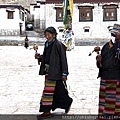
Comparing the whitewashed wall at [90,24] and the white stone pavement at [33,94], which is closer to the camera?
the white stone pavement at [33,94]

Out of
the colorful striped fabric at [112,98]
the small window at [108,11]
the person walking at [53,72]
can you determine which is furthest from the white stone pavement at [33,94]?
the small window at [108,11]

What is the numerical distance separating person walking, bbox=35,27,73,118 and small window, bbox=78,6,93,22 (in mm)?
33539

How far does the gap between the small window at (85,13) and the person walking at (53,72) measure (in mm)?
33539

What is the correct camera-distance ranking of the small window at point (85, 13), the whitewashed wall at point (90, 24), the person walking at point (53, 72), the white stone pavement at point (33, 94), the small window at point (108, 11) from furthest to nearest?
the small window at point (85, 13) → the small window at point (108, 11) → the whitewashed wall at point (90, 24) → the white stone pavement at point (33, 94) → the person walking at point (53, 72)

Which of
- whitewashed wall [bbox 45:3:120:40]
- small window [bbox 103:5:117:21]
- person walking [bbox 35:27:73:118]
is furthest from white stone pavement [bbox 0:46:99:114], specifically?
small window [bbox 103:5:117:21]

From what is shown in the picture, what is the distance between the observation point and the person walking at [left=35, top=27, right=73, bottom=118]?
520cm

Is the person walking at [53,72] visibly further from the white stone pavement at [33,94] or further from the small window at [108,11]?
the small window at [108,11]

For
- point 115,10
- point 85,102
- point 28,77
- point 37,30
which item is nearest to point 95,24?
point 115,10

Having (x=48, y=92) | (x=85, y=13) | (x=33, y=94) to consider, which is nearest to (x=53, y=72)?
(x=48, y=92)

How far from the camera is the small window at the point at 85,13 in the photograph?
38.5 metres

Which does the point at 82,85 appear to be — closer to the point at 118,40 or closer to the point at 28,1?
the point at 118,40

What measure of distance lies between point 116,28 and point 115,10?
34.7m

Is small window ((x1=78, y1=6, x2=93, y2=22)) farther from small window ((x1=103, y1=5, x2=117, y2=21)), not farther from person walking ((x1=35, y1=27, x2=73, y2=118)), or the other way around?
person walking ((x1=35, y1=27, x2=73, y2=118))

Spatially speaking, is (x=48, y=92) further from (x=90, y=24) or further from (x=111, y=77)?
(x=90, y=24)
